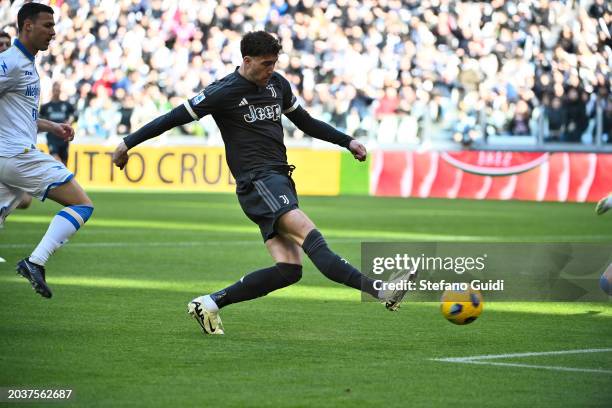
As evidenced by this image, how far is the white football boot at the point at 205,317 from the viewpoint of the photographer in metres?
8.55

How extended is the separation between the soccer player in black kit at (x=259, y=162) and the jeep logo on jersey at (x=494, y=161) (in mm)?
19390

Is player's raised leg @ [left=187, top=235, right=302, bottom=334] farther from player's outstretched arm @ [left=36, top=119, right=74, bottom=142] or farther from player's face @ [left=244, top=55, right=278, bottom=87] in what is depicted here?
player's outstretched arm @ [left=36, top=119, right=74, bottom=142]

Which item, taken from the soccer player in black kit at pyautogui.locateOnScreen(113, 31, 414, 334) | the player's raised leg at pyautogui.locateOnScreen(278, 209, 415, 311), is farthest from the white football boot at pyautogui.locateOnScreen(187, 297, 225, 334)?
the player's raised leg at pyautogui.locateOnScreen(278, 209, 415, 311)

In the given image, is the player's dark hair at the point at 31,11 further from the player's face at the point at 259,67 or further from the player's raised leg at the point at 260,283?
the player's raised leg at the point at 260,283

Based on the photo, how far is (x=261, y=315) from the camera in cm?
988

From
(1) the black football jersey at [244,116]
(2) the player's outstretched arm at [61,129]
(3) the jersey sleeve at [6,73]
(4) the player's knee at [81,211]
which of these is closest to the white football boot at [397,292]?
(1) the black football jersey at [244,116]

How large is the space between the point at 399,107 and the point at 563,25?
4.69 metres

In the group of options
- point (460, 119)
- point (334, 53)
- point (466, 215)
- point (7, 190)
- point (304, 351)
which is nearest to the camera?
point (304, 351)

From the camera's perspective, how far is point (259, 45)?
8.26m

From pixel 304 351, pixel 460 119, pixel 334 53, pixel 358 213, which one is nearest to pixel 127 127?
pixel 334 53

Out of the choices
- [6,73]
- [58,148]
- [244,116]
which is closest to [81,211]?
[6,73]

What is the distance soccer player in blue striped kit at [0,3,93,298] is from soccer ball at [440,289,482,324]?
289 centimetres

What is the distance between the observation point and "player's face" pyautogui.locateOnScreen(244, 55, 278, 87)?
8.31 m

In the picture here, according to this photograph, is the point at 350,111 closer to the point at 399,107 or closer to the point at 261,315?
the point at 399,107
